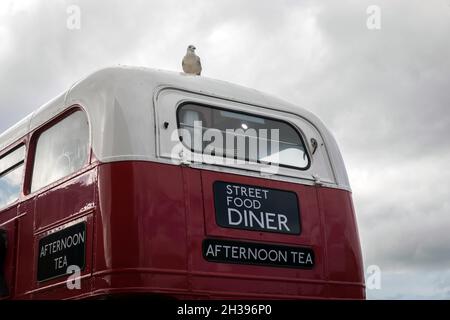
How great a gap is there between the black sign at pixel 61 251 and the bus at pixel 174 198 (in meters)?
0.02

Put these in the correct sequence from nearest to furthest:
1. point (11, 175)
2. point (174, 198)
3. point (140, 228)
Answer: point (140, 228), point (174, 198), point (11, 175)

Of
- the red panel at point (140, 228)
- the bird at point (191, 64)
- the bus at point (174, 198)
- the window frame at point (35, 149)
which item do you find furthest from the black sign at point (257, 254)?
the bird at point (191, 64)

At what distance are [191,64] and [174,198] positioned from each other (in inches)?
71.7

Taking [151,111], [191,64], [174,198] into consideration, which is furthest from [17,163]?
[174,198]

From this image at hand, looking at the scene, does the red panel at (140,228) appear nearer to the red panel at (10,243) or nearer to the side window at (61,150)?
the side window at (61,150)

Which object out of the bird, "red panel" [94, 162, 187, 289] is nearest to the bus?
"red panel" [94, 162, 187, 289]

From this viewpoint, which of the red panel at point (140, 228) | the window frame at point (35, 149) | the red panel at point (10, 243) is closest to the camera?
the red panel at point (140, 228)

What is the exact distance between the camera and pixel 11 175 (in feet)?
22.8

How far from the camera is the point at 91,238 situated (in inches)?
212

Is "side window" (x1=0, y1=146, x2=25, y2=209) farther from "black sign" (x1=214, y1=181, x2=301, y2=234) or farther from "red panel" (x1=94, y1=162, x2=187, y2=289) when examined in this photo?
"black sign" (x1=214, y1=181, x2=301, y2=234)

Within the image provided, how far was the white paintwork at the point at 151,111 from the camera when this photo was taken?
556 cm

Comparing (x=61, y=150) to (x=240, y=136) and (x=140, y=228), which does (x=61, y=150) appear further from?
(x=240, y=136)

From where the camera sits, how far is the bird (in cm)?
683
